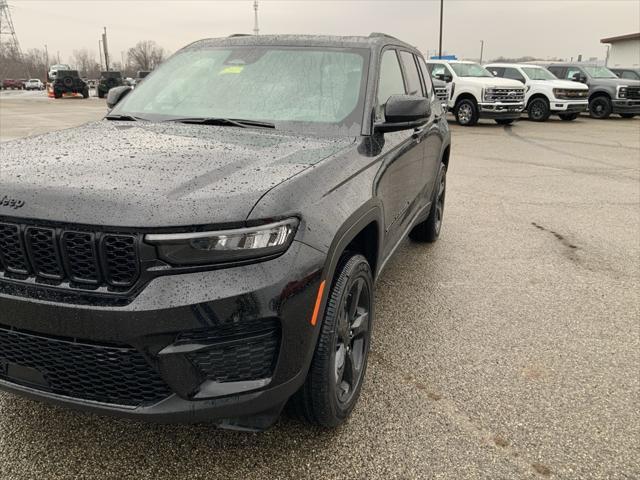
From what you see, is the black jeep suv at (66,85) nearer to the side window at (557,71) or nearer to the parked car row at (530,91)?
the parked car row at (530,91)

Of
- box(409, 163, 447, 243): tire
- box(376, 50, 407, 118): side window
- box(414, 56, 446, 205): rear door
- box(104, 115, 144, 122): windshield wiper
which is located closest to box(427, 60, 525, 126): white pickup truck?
box(409, 163, 447, 243): tire

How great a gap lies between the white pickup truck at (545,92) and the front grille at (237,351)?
59.3 ft

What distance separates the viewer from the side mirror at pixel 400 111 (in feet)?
9.41

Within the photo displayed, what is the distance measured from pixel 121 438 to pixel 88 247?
104 cm

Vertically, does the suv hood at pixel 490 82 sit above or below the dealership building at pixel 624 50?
below

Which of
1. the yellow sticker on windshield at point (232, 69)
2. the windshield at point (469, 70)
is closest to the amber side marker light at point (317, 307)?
the yellow sticker on windshield at point (232, 69)

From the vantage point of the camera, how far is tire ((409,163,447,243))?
509 cm

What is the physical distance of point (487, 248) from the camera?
17.3 feet

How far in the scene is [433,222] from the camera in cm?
518

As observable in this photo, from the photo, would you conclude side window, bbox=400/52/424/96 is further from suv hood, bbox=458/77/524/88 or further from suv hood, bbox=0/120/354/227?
suv hood, bbox=458/77/524/88

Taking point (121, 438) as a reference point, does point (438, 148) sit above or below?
above

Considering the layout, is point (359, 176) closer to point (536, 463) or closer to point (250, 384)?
point (250, 384)

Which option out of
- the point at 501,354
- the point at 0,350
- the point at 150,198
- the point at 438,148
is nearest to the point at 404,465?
the point at 501,354

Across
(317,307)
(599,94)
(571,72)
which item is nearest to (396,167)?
(317,307)
